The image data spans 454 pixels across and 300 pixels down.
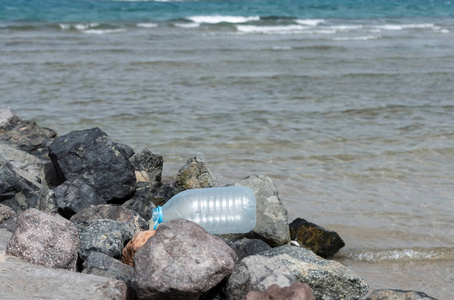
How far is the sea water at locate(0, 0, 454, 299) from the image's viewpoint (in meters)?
4.97

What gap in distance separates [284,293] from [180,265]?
1.62 feet

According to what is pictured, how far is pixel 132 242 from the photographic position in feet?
11.8

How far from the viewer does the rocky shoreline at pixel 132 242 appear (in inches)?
112

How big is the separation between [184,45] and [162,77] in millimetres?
5450

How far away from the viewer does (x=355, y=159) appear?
21.6 ft

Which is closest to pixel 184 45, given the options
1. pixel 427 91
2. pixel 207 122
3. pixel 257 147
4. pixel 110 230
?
pixel 427 91

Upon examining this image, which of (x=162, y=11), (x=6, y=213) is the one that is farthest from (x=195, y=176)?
(x=162, y=11)

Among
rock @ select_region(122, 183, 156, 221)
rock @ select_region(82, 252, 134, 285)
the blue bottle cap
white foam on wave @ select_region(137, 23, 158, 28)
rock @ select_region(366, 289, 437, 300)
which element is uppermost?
rock @ select_region(366, 289, 437, 300)

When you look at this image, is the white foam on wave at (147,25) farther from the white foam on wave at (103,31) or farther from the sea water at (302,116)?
the sea water at (302,116)

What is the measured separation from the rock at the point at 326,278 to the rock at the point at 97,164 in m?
2.02

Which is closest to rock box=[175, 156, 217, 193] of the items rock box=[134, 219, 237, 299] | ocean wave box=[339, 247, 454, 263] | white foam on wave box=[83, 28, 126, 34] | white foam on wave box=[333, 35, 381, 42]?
ocean wave box=[339, 247, 454, 263]

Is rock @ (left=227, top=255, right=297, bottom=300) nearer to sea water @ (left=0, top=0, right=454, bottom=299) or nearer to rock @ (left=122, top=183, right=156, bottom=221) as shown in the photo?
sea water @ (left=0, top=0, right=454, bottom=299)

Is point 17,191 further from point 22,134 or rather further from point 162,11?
point 162,11

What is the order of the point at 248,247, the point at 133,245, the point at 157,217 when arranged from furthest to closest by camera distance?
the point at 157,217, the point at 248,247, the point at 133,245
